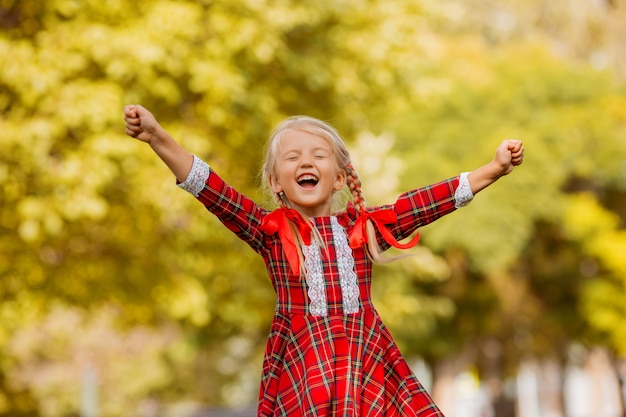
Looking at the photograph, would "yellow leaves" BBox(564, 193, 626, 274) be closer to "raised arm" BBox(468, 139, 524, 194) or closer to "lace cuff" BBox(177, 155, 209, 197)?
"raised arm" BBox(468, 139, 524, 194)

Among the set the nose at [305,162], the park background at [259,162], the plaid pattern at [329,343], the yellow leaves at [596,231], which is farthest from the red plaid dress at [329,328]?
the yellow leaves at [596,231]

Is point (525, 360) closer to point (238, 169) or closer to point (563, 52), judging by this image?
point (563, 52)

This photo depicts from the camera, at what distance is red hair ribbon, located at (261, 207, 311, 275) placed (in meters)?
4.19

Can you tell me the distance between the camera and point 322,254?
4.21 meters

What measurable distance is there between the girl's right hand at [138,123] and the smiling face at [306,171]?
0.54 metres

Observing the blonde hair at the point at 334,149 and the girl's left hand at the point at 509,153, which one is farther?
the blonde hair at the point at 334,149

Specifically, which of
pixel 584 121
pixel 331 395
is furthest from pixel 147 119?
pixel 584 121

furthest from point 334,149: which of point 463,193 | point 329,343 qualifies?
point 329,343

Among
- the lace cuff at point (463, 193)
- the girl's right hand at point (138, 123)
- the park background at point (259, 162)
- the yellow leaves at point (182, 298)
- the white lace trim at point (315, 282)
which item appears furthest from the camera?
the yellow leaves at point (182, 298)

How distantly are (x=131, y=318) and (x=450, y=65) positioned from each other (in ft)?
54.5

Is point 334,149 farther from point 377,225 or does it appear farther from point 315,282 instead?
point 315,282

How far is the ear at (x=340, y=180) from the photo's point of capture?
4.34 metres

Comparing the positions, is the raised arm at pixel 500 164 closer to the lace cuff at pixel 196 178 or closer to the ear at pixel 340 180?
the ear at pixel 340 180

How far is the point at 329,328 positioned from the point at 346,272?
0.22 m
